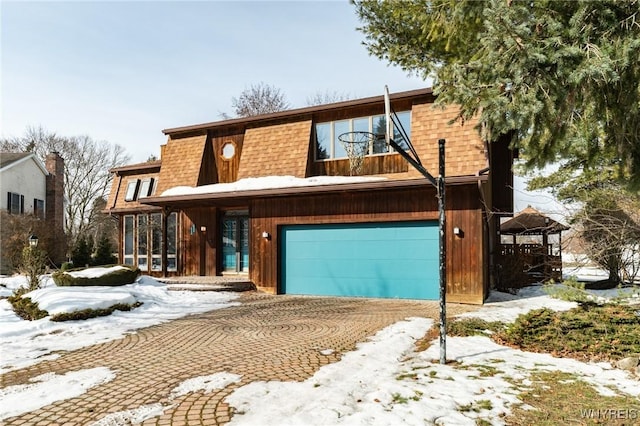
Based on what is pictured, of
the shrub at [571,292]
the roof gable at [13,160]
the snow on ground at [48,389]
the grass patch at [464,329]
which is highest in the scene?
the roof gable at [13,160]

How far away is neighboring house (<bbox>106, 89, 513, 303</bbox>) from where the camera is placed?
10.1 meters

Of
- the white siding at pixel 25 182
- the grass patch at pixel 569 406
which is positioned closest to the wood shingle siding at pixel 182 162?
the white siding at pixel 25 182

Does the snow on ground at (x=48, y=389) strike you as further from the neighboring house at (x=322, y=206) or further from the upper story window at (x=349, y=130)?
the upper story window at (x=349, y=130)

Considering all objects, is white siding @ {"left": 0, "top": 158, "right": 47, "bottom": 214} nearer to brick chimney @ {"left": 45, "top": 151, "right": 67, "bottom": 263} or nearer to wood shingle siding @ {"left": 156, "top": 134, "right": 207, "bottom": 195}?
brick chimney @ {"left": 45, "top": 151, "right": 67, "bottom": 263}

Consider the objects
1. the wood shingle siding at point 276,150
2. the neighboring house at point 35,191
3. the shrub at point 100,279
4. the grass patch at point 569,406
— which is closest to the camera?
the grass patch at point 569,406

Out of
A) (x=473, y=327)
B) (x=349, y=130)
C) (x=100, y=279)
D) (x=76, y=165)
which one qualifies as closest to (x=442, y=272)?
(x=473, y=327)

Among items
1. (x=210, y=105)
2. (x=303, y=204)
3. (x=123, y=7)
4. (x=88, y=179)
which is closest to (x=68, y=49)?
(x=123, y=7)

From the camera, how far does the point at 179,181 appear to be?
14297 millimetres

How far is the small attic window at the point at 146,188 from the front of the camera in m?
15.9

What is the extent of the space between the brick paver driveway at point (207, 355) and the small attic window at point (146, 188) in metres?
8.85

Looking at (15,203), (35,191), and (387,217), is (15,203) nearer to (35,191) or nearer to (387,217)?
(35,191)

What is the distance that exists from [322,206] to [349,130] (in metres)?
2.46

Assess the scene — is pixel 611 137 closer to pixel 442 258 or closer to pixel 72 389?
pixel 442 258

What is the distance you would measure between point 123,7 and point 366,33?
596cm
